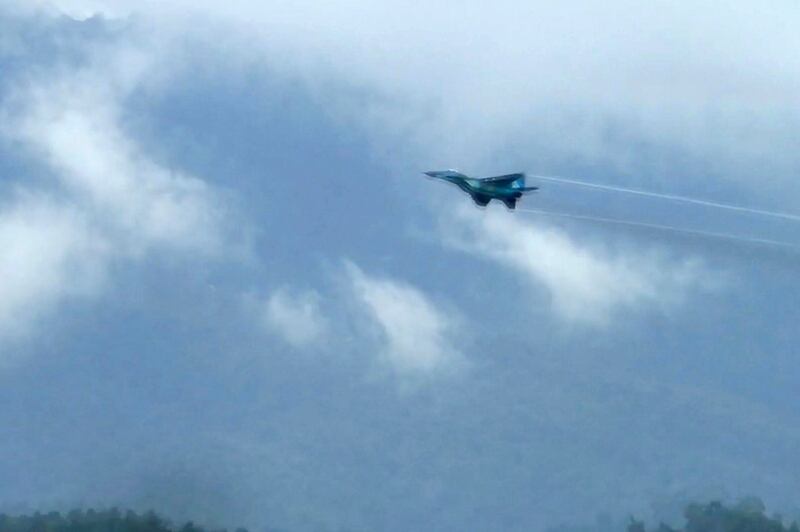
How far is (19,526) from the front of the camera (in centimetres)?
2242

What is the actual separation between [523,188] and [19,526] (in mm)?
10642

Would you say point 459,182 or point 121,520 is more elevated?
point 459,182

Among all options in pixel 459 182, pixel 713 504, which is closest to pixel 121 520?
pixel 459 182

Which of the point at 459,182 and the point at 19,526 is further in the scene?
the point at 19,526

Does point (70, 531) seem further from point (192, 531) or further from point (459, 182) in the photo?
point (459, 182)

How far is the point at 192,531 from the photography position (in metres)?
22.9

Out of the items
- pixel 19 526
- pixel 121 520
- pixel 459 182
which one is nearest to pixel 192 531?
pixel 121 520

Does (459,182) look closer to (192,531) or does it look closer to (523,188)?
(523,188)

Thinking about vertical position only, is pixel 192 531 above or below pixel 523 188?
below

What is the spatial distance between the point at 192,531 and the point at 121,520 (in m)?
1.21

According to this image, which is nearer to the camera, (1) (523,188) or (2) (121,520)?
(1) (523,188)

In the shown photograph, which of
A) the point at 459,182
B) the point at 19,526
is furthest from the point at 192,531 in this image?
the point at 459,182

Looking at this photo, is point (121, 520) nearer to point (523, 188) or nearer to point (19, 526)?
point (19, 526)

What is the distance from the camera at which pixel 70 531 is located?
74.3ft
